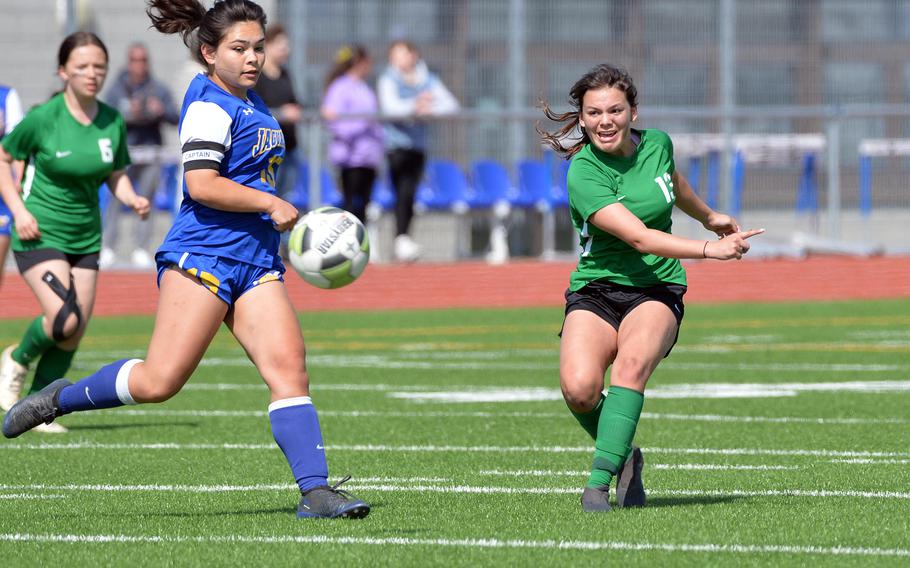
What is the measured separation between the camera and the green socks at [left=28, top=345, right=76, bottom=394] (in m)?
10.3

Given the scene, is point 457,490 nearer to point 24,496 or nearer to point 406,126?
point 24,496

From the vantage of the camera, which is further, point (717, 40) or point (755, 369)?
point (717, 40)

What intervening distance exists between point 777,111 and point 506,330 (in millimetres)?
6304

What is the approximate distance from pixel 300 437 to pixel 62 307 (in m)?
3.74

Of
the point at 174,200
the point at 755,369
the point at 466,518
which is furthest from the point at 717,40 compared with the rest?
the point at 466,518

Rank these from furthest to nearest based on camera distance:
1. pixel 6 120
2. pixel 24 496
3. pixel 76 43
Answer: pixel 6 120, pixel 76 43, pixel 24 496

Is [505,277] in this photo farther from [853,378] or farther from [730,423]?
[730,423]

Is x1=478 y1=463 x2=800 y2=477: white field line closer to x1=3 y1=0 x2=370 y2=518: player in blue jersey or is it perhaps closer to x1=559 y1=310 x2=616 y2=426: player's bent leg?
x1=559 y1=310 x2=616 y2=426: player's bent leg

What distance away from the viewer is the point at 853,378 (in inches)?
490

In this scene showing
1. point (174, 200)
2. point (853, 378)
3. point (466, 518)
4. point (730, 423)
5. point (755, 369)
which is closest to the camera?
point (466, 518)

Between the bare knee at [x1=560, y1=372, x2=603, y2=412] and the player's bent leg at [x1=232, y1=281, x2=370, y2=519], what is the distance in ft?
3.13

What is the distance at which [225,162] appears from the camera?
22.2ft

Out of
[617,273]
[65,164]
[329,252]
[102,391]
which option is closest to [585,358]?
[617,273]

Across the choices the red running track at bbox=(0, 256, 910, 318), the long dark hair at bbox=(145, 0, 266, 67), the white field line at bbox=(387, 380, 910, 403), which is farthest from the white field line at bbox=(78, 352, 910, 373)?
the long dark hair at bbox=(145, 0, 266, 67)
